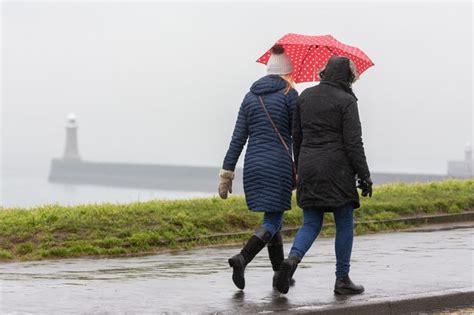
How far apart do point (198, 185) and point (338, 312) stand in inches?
6639

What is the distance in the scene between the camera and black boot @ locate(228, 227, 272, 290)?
355 inches

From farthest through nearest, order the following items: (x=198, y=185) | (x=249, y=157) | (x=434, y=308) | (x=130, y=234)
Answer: (x=198, y=185)
(x=130, y=234)
(x=249, y=157)
(x=434, y=308)

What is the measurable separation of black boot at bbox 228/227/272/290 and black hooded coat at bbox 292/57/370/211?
461 mm

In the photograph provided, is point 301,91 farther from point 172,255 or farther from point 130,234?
point 130,234

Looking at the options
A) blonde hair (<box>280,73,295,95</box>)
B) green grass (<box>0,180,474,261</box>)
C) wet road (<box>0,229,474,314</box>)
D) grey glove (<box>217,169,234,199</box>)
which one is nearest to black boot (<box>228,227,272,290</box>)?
wet road (<box>0,229,474,314</box>)

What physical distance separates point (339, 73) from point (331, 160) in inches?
28.8

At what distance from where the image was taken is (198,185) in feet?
579

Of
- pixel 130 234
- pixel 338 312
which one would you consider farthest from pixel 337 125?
pixel 130 234

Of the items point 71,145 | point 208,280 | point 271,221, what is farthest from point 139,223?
point 71,145

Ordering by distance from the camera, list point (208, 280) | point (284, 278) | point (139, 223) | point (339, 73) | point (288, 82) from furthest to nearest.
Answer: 1. point (139, 223)
2. point (208, 280)
3. point (288, 82)
4. point (339, 73)
5. point (284, 278)

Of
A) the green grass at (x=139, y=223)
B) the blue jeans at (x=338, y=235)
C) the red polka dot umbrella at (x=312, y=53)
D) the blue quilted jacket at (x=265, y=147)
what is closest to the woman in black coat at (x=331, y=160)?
the blue jeans at (x=338, y=235)

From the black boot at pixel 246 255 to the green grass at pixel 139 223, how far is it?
357 cm

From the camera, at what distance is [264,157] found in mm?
9250

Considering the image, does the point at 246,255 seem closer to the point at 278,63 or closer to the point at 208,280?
the point at 208,280
